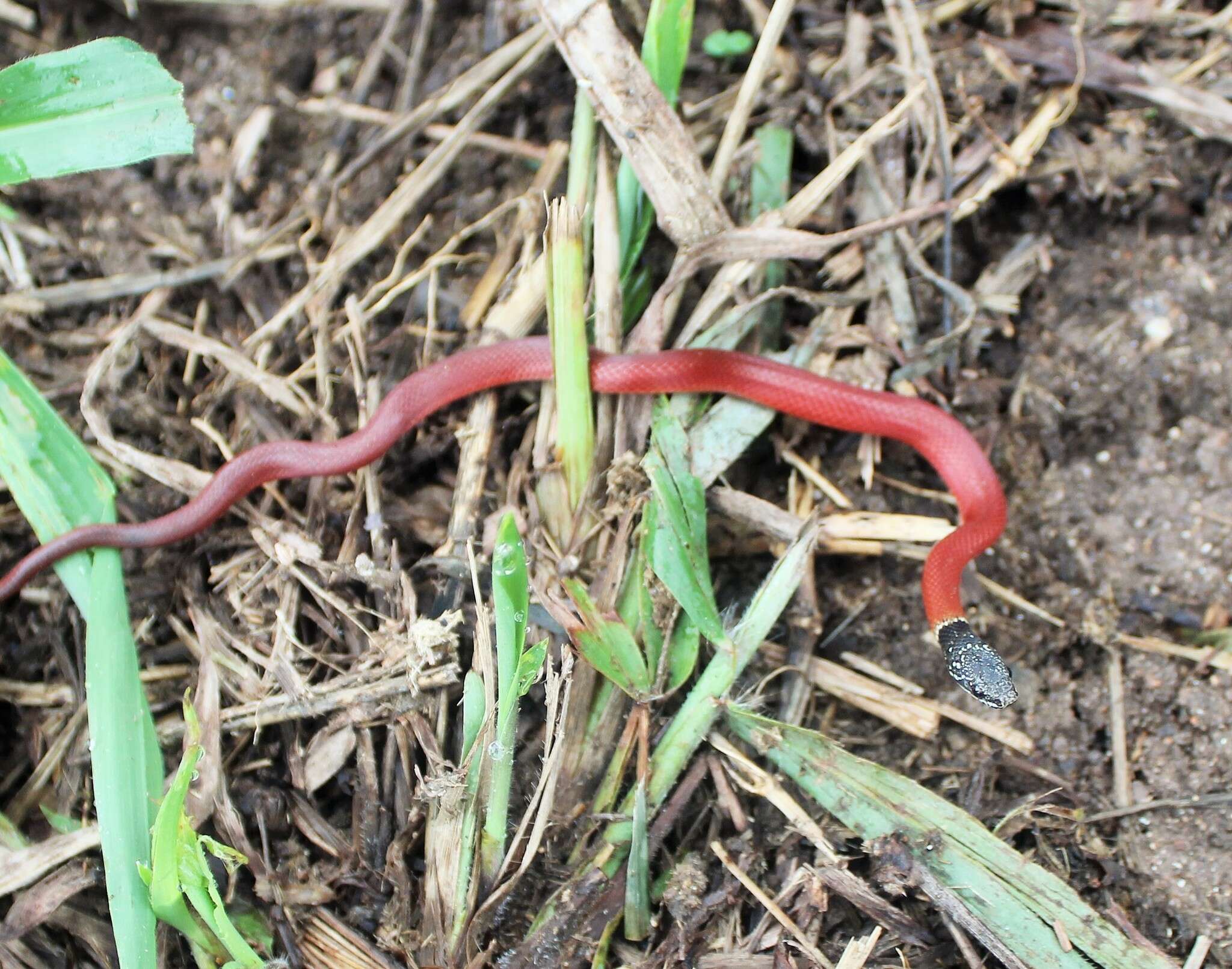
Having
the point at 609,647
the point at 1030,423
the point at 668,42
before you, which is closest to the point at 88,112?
the point at 668,42

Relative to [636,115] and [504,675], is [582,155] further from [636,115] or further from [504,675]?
[504,675]

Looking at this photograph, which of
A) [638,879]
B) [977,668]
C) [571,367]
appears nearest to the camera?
[638,879]

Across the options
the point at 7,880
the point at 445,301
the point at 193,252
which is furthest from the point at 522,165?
the point at 7,880

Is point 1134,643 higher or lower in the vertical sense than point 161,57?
lower

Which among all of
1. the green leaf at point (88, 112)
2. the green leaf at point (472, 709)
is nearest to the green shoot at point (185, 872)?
the green leaf at point (472, 709)

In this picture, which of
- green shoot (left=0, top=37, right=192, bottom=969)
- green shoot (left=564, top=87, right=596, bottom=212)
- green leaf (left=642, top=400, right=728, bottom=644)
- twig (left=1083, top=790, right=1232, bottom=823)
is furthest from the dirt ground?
green leaf (left=642, top=400, right=728, bottom=644)

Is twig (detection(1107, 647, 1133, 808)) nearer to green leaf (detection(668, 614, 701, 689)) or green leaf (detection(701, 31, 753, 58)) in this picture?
green leaf (detection(668, 614, 701, 689))

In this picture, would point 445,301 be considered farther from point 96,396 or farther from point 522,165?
point 96,396
